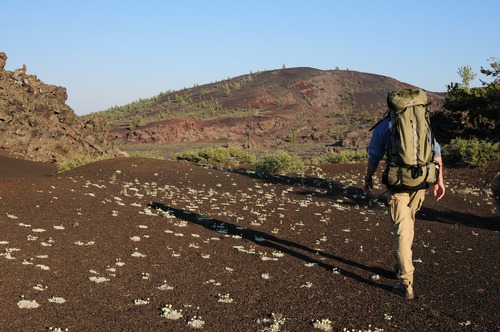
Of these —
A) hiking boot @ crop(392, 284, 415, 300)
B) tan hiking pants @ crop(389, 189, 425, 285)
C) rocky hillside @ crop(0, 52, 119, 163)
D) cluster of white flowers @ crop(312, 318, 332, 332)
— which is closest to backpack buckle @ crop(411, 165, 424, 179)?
tan hiking pants @ crop(389, 189, 425, 285)

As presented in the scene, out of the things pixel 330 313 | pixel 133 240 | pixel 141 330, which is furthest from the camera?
pixel 133 240

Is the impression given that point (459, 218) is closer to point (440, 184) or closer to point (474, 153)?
point (440, 184)

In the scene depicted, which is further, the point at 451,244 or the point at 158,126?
the point at 158,126

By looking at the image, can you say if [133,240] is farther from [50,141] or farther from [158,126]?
[158,126]

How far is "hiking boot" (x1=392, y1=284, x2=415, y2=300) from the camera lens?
590 centimetres

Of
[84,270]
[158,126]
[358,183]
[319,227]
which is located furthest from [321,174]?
[158,126]

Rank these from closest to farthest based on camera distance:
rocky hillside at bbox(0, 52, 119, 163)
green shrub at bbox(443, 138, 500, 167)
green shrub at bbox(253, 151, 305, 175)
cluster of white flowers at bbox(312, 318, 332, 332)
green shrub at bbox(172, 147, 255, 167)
Answer: cluster of white flowers at bbox(312, 318, 332, 332) → rocky hillside at bbox(0, 52, 119, 163) → green shrub at bbox(443, 138, 500, 167) → green shrub at bbox(253, 151, 305, 175) → green shrub at bbox(172, 147, 255, 167)

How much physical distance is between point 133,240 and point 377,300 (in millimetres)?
4103

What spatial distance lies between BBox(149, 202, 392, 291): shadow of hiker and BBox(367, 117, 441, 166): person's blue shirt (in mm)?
1759

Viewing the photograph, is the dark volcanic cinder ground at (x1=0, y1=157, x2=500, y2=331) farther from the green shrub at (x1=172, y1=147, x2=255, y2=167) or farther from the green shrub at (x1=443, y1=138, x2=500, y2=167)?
the green shrub at (x1=172, y1=147, x2=255, y2=167)

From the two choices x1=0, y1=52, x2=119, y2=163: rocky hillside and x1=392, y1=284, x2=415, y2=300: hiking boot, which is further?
x1=0, y1=52, x2=119, y2=163: rocky hillside

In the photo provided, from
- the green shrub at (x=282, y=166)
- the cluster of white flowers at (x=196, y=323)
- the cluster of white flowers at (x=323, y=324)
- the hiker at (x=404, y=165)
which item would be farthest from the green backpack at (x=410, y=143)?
the green shrub at (x=282, y=166)

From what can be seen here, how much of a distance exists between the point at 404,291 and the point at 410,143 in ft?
6.18

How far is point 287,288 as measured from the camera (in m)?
6.13
